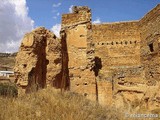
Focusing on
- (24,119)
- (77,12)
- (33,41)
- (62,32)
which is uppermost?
(77,12)

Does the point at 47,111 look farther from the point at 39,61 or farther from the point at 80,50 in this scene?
the point at 80,50

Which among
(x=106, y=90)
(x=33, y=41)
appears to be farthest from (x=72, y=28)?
(x=106, y=90)

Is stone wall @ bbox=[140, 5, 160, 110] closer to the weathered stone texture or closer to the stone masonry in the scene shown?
the stone masonry

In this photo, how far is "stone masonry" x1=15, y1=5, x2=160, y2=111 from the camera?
34.3ft

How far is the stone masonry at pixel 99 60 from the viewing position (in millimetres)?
10469

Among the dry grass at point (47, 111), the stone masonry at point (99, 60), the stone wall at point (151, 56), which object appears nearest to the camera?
the dry grass at point (47, 111)

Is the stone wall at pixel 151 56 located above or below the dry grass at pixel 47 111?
above

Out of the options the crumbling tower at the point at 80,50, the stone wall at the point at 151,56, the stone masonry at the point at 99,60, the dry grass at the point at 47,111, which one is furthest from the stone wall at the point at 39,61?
the stone wall at the point at 151,56

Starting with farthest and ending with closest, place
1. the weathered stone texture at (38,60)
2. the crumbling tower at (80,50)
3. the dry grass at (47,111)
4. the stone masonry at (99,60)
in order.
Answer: the crumbling tower at (80,50) → the stone masonry at (99,60) → the weathered stone texture at (38,60) → the dry grass at (47,111)

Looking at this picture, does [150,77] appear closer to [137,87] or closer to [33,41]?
[137,87]

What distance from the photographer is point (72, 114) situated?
5898 mm

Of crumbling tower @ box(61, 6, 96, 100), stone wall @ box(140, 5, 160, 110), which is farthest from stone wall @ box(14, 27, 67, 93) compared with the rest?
stone wall @ box(140, 5, 160, 110)

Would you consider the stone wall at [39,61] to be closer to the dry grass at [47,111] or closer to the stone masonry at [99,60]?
the stone masonry at [99,60]

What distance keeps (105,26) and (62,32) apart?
7.67 m
